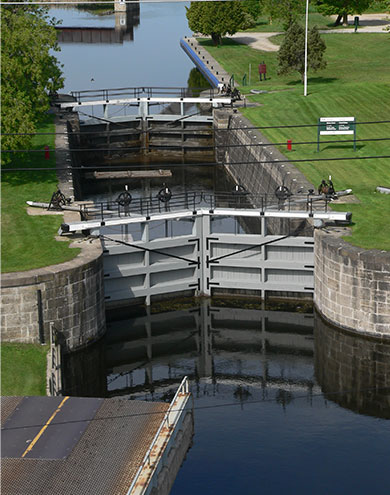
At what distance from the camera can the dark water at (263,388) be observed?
94.4 feet

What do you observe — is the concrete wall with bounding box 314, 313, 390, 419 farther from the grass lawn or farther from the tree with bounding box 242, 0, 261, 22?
the tree with bounding box 242, 0, 261, 22

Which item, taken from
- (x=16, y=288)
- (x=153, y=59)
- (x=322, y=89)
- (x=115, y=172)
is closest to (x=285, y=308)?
(x=16, y=288)

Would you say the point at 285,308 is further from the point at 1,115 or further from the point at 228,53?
the point at 228,53

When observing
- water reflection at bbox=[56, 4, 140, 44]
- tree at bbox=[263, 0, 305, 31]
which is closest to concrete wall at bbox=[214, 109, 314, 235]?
tree at bbox=[263, 0, 305, 31]

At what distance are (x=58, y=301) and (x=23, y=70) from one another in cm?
1671

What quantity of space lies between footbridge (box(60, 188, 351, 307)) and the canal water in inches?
35.8

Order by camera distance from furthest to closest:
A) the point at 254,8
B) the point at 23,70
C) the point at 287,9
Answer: the point at 254,8
the point at 287,9
the point at 23,70

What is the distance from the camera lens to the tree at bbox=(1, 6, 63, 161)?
44750 mm

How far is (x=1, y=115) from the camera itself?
4466 cm

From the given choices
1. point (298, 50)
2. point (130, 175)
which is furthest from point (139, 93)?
point (298, 50)

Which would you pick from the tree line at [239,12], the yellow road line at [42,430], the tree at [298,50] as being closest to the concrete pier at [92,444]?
the yellow road line at [42,430]

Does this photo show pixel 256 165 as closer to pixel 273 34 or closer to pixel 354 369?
pixel 354 369

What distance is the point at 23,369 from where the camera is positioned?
3312cm

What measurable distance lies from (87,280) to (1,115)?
39.5ft
